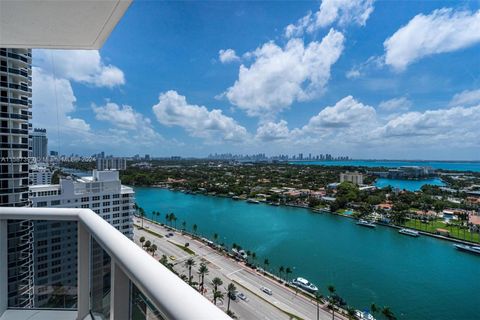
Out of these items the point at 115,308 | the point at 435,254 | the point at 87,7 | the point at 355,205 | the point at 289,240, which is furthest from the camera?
the point at 355,205

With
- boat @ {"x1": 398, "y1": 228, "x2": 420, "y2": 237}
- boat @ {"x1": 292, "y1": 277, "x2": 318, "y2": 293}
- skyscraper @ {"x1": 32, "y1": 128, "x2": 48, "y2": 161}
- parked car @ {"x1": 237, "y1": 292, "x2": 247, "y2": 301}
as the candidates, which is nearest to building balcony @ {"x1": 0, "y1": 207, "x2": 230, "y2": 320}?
parked car @ {"x1": 237, "y1": 292, "x2": 247, "y2": 301}

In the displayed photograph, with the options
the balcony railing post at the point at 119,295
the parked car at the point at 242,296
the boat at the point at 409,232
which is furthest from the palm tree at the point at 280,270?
the balcony railing post at the point at 119,295

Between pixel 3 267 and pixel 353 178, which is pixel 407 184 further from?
pixel 3 267

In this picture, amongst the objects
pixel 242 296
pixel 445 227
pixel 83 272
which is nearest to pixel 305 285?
pixel 242 296

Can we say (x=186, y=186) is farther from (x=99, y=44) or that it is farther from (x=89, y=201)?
(x=99, y=44)

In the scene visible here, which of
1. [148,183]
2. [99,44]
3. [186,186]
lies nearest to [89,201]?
[99,44]
